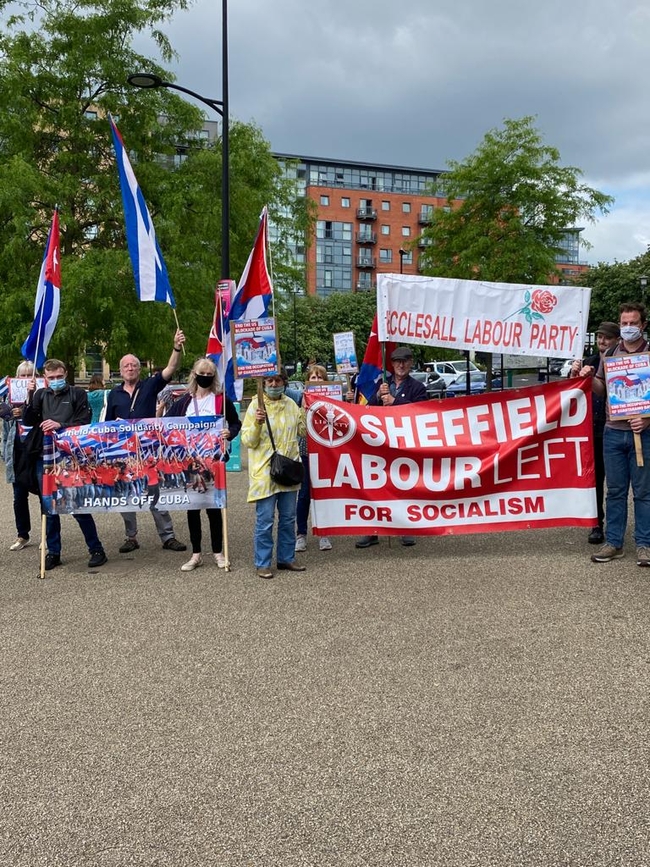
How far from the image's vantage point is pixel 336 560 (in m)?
6.96

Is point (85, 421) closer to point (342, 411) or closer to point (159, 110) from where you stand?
point (342, 411)

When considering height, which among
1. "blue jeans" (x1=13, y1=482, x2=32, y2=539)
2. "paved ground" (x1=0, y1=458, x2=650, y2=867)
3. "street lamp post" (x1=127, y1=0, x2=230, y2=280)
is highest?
"street lamp post" (x1=127, y1=0, x2=230, y2=280)

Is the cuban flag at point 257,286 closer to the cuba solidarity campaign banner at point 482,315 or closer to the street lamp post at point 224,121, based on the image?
the cuba solidarity campaign banner at point 482,315

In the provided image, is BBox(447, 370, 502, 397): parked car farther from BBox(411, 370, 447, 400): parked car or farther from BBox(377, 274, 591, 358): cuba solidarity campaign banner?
BBox(377, 274, 591, 358): cuba solidarity campaign banner

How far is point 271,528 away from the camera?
6402 millimetres

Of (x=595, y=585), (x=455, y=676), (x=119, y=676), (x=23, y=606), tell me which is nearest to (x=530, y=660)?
(x=455, y=676)

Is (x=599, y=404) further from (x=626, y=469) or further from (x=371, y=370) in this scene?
(x=371, y=370)

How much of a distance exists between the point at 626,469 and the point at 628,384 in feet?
2.60

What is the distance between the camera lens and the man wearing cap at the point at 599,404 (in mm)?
6906

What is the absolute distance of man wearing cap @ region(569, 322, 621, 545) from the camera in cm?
691

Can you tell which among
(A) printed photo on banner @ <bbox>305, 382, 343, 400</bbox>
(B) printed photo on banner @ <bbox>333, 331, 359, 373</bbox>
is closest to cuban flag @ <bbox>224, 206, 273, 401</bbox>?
(A) printed photo on banner @ <bbox>305, 382, 343, 400</bbox>

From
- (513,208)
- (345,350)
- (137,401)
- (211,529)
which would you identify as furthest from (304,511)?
(513,208)

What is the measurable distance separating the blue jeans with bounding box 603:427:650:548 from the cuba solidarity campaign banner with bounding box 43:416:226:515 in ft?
11.7

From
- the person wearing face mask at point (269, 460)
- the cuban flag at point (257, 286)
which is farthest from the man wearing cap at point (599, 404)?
the cuban flag at point (257, 286)
